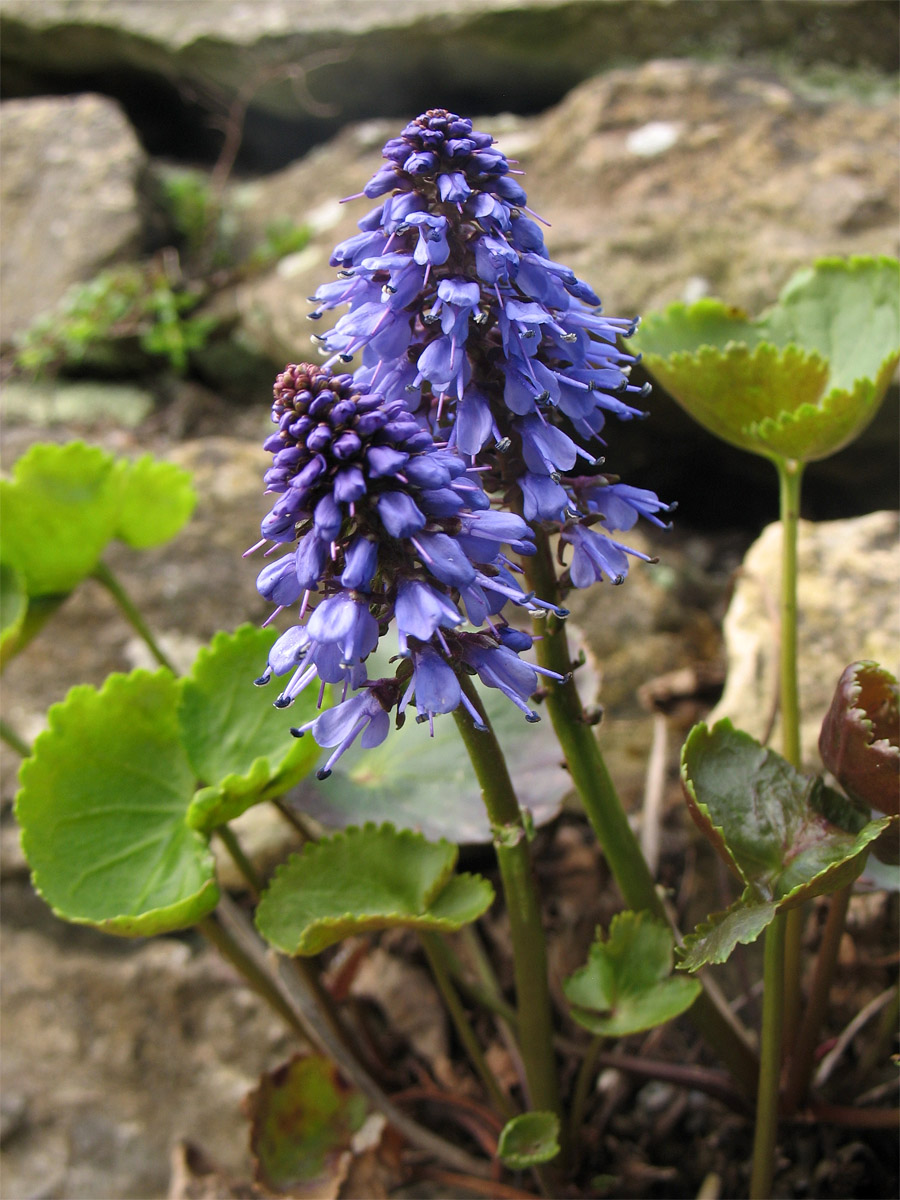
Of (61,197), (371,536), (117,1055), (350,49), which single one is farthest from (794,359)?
(61,197)

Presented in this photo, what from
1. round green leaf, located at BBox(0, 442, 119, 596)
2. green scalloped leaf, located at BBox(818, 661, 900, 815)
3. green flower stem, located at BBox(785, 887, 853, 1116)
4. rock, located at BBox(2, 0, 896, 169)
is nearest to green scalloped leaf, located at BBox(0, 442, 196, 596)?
round green leaf, located at BBox(0, 442, 119, 596)

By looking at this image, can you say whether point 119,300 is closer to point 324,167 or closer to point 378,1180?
point 324,167

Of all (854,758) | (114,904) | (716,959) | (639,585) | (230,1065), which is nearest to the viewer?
(716,959)

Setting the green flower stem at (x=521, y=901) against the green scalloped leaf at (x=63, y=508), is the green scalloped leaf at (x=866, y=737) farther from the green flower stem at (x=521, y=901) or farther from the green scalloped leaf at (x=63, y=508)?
the green scalloped leaf at (x=63, y=508)

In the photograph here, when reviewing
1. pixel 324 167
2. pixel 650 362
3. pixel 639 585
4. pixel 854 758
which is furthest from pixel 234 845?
pixel 324 167

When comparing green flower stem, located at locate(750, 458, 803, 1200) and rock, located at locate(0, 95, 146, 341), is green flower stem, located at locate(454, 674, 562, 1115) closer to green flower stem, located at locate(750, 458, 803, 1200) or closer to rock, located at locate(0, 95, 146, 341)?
green flower stem, located at locate(750, 458, 803, 1200)

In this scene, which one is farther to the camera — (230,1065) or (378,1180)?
(230,1065)

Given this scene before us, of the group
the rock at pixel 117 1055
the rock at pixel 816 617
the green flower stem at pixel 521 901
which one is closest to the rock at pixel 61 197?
the rock at pixel 117 1055
